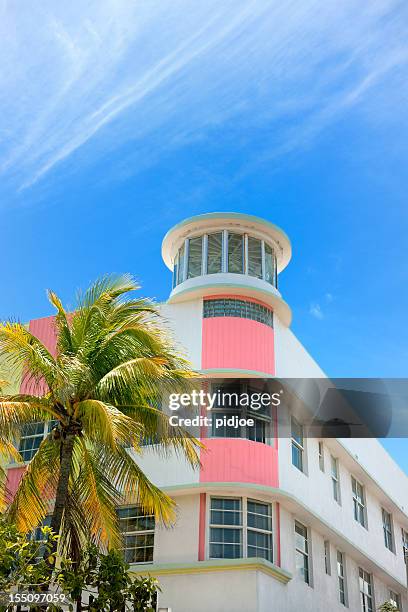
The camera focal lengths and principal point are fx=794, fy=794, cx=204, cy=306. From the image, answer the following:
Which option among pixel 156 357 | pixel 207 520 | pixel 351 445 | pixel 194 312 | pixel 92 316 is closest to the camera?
pixel 156 357

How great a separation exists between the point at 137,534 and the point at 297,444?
17.5 ft

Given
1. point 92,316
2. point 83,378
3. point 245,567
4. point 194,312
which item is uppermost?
point 194,312

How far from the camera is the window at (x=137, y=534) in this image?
1958cm

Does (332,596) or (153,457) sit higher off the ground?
(153,457)

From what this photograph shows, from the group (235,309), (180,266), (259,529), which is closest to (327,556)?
(259,529)

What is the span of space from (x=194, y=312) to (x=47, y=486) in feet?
23.3

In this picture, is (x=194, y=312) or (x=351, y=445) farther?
(x=351, y=445)

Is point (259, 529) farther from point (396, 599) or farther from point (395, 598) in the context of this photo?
point (396, 599)

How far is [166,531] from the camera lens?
1948cm

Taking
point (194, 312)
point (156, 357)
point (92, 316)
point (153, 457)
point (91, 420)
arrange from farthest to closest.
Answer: point (194, 312)
point (153, 457)
point (92, 316)
point (156, 357)
point (91, 420)

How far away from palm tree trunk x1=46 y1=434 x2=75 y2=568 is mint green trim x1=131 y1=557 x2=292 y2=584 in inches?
156

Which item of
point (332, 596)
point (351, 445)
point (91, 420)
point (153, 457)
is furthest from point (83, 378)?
point (351, 445)

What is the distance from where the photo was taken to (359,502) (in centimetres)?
2770

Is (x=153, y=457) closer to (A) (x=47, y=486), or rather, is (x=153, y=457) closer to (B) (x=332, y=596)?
(A) (x=47, y=486)
